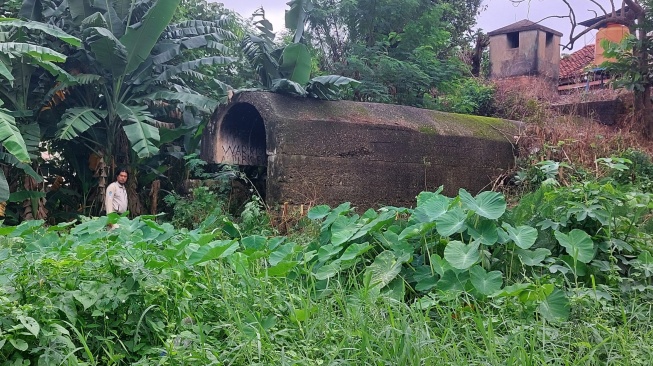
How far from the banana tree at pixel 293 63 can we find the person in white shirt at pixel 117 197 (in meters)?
2.40

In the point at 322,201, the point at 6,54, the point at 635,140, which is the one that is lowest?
the point at 322,201

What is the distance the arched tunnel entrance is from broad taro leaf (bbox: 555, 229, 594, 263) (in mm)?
5178

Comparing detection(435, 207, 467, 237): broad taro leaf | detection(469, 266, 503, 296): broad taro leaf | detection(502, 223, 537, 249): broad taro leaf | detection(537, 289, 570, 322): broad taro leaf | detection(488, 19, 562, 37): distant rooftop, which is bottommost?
detection(537, 289, 570, 322): broad taro leaf

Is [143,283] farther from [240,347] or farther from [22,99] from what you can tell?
[22,99]

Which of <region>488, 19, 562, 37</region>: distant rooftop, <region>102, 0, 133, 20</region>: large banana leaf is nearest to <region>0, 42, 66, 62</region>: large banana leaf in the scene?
<region>102, 0, 133, 20</region>: large banana leaf

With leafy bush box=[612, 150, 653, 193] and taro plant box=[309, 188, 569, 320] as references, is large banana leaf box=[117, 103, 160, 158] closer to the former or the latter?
taro plant box=[309, 188, 569, 320]

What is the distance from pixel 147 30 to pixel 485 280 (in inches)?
256

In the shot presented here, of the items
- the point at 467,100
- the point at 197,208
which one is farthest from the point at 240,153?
the point at 467,100

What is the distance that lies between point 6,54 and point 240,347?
21.9ft

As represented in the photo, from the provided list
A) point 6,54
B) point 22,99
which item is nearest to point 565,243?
point 6,54

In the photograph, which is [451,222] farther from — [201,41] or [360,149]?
[201,41]

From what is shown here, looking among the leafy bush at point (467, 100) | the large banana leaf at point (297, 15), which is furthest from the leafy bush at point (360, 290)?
the leafy bush at point (467, 100)

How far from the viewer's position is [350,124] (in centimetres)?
741

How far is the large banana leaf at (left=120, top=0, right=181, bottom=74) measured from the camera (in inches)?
319
